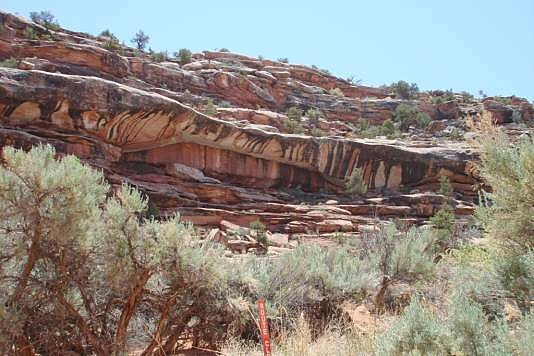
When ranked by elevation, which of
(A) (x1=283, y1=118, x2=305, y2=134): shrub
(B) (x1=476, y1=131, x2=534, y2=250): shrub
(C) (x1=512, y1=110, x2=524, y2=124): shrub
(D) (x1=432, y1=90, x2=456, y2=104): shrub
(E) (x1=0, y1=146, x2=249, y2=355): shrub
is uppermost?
(D) (x1=432, y1=90, x2=456, y2=104): shrub

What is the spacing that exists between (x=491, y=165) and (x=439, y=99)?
37827mm

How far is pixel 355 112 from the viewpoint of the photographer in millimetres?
35188

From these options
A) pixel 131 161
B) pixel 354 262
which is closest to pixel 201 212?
pixel 131 161

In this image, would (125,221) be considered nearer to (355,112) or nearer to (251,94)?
(251,94)

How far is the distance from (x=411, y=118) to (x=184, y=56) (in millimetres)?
18392

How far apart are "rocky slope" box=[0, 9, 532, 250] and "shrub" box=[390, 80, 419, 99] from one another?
9396 mm

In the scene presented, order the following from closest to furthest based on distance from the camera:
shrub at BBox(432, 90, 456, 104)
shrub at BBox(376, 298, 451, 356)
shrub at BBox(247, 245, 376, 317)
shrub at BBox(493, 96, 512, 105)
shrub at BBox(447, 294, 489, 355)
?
shrub at BBox(447, 294, 489, 355) → shrub at BBox(376, 298, 451, 356) → shrub at BBox(247, 245, 376, 317) → shrub at BBox(493, 96, 512, 105) → shrub at BBox(432, 90, 456, 104)

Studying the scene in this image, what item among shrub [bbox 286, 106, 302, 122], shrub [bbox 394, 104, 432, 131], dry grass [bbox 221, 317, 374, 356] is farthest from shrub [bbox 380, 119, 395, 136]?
dry grass [bbox 221, 317, 374, 356]

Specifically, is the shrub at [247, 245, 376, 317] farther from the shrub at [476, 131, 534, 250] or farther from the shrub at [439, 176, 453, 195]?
the shrub at [439, 176, 453, 195]

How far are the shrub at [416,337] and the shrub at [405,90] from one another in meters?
40.9

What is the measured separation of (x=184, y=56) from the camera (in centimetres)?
3575

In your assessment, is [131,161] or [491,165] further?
[131,161]

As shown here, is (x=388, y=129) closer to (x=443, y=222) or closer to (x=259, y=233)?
(x=443, y=222)

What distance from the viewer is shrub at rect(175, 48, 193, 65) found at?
1402 inches
